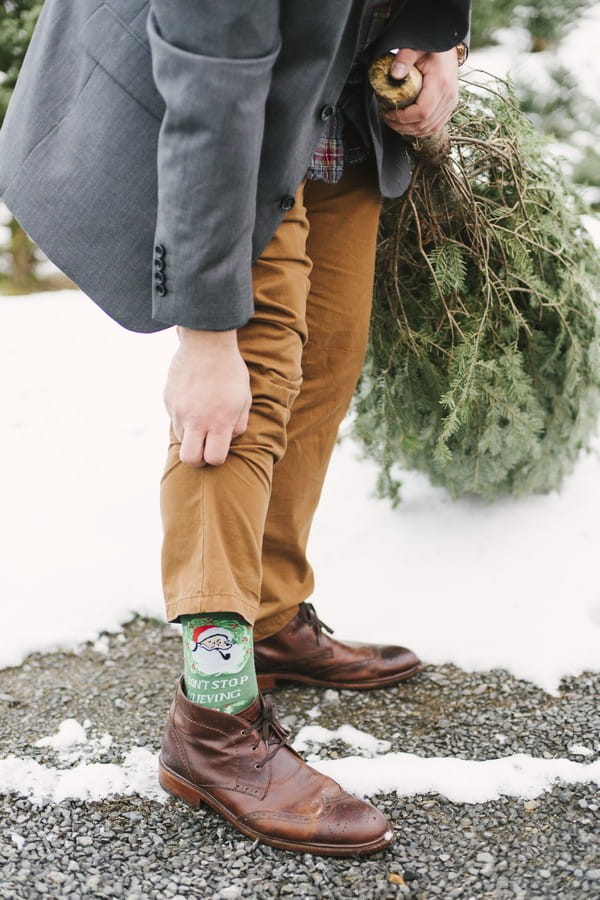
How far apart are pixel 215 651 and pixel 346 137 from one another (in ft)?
3.07

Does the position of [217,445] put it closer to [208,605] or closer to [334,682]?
[208,605]

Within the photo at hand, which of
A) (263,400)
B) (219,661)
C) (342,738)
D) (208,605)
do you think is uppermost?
(263,400)

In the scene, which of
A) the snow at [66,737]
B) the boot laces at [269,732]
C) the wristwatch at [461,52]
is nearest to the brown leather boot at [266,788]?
the boot laces at [269,732]

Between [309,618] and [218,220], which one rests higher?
[218,220]

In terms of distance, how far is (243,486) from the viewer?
4.66 ft

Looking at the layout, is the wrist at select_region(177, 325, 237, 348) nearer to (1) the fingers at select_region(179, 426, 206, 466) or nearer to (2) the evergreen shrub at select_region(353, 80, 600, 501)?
(1) the fingers at select_region(179, 426, 206, 466)

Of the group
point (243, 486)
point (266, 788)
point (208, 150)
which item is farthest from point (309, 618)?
point (208, 150)

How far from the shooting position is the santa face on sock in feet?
4.73

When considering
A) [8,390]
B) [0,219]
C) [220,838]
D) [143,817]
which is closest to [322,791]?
[220,838]

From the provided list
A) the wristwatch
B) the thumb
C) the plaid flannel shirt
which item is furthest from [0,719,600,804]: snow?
the wristwatch

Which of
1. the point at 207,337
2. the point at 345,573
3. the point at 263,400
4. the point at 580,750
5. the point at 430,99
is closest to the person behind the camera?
the point at 207,337

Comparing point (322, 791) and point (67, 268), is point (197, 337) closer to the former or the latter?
point (67, 268)

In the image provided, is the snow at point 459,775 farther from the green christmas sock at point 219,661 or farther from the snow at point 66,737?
the snow at point 66,737

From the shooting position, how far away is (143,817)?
1575 mm
